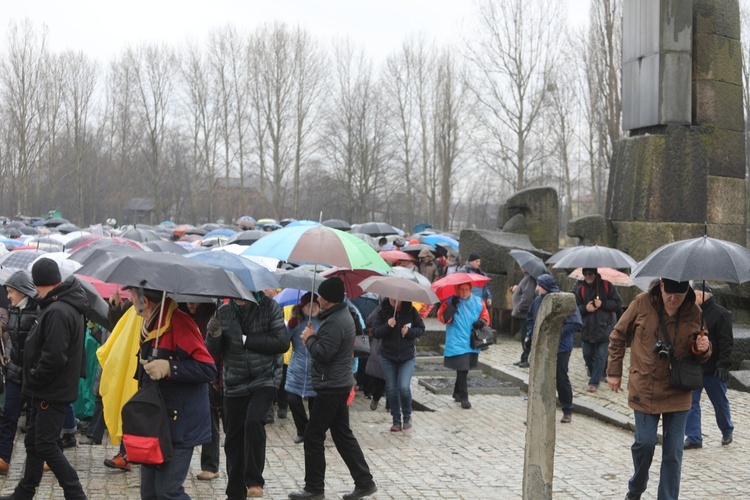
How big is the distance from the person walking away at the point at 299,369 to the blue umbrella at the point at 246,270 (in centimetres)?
129

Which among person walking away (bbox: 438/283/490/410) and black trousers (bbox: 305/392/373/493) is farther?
person walking away (bbox: 438/283/490/410)

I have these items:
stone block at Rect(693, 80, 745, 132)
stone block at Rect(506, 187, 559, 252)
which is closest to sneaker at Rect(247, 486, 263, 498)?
stone block at Rect(693, 80, 745, 132)

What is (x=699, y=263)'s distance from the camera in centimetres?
612

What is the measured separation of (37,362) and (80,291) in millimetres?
588

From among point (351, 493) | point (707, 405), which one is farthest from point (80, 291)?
point (707, 405)

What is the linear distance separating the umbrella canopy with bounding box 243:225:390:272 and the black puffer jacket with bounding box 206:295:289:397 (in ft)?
2.34

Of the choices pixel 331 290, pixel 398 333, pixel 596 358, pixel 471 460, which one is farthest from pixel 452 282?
pixel 331 290

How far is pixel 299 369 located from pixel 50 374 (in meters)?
2.64

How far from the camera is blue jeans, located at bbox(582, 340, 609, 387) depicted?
11688 millimetres

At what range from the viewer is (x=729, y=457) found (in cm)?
830

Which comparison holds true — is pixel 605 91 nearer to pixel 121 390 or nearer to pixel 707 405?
pixel 707 405

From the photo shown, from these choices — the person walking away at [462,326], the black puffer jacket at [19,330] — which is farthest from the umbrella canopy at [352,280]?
the black puffer jacket at [19,330]

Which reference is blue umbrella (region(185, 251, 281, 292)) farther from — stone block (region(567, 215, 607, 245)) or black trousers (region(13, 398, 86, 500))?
stone block (region(567, 215, 607, 245))

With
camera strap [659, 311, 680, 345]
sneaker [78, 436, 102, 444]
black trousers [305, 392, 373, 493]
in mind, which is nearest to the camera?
camera strap [659, 311, 680, 345]
